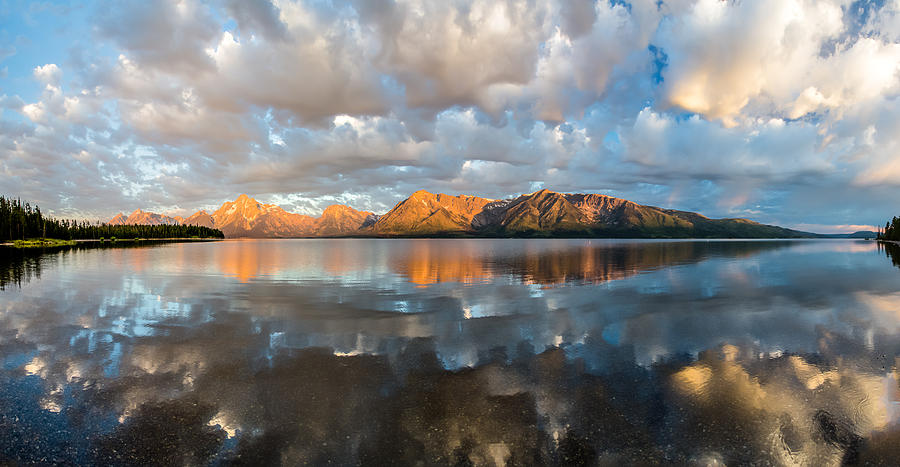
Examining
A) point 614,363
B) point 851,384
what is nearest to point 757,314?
point 851,384

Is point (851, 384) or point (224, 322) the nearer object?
point (851, 384)

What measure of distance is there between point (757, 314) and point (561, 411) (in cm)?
2492

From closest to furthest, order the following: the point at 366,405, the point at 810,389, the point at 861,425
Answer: the point at 861,425 < the point at 366,405 < the point at 810,389

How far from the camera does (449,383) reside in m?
15.3

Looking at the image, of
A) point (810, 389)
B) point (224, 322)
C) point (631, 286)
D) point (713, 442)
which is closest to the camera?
point (713, 442)

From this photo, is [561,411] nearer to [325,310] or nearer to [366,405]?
[366,405]

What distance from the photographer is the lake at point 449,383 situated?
35.4 feet

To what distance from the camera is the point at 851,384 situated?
605 inches

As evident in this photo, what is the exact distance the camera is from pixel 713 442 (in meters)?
11.0

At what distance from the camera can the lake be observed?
1080 cm

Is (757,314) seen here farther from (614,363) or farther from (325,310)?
(325,310)

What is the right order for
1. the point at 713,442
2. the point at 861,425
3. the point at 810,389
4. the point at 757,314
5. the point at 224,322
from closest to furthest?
the point at 713,442, the point at 861,425, the point at 810,389, the point at 224,322, the point at 757,314

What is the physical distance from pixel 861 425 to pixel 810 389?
2876mm

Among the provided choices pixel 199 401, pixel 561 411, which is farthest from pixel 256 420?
pixel 561 411
